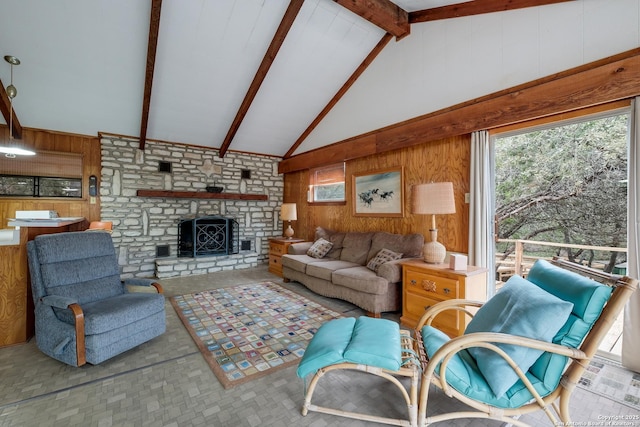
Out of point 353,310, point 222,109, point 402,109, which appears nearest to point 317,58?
point 402,109

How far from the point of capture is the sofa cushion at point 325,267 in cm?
368

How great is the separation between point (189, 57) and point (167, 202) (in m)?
2.79

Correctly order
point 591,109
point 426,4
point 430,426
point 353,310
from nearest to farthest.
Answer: point 430,426 → point 591,109 → point 426,4 → point 353,310

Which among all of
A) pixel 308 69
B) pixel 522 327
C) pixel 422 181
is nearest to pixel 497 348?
pixel 522 327

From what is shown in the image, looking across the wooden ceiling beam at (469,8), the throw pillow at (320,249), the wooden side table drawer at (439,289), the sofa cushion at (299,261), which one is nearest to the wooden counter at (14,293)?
the sofa cushion at (299,261)

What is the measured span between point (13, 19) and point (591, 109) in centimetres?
569

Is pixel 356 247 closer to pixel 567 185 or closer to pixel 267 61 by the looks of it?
pixel 567 185

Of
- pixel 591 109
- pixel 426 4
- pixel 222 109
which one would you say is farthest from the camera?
pixel 222 109

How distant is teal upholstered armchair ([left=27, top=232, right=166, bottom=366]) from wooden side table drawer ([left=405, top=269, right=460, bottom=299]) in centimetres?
254

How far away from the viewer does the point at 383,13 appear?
321cm

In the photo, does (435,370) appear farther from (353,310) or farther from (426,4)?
(426,4)

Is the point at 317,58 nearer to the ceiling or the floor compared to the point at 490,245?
nearer to the ceiling

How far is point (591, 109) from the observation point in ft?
7.71

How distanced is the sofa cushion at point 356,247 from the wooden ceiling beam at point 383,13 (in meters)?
2.77
